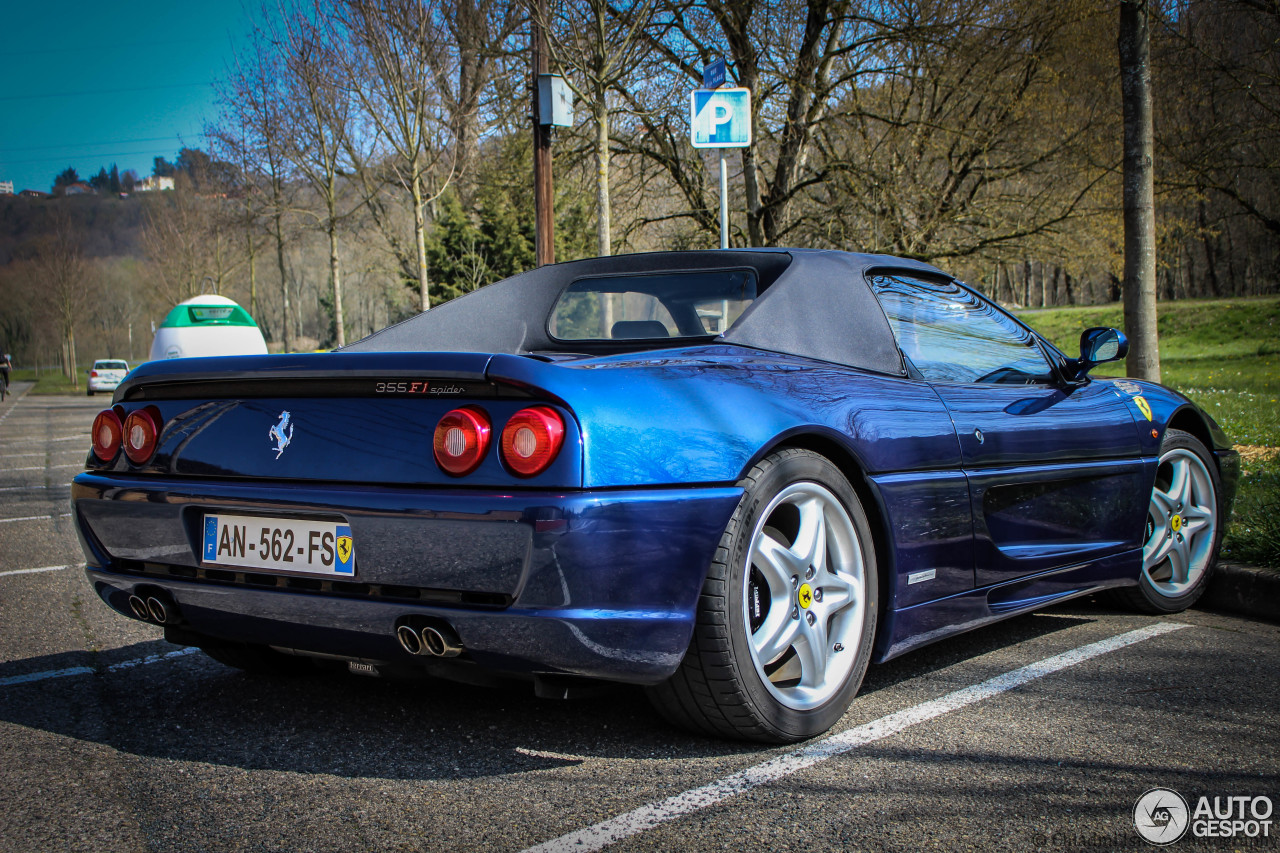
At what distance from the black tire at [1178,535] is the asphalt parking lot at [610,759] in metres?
0.40

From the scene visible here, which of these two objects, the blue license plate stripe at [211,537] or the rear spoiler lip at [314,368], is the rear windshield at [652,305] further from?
the blue license plate stripe at [211,537]

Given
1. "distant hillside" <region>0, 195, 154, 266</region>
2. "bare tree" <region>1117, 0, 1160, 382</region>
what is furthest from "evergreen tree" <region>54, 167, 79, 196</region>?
"bare tree" <region>1117, 0, 1160, 382</region>

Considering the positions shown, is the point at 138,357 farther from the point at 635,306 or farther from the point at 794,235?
the point at 635,306

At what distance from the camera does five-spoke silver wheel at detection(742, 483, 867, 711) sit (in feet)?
8.29

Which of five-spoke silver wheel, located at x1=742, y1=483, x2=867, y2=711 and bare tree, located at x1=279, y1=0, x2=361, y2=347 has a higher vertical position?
bare tree, located at x1=279, y1=0, x2=361, y2=347

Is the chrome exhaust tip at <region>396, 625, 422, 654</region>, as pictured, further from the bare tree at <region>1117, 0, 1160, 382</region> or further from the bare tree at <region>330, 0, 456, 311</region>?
the bare tree at <region>330, 0, 456, 311</region>

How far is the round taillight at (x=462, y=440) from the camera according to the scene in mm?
2184

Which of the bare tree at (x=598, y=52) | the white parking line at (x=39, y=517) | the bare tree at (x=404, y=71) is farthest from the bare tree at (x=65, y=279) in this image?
the white parking line at (x=39, y=517)

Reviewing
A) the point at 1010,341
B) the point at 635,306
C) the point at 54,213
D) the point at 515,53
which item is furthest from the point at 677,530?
the point at 54,213

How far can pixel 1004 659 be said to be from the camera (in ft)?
11.2

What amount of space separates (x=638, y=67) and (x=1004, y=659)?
547 inches

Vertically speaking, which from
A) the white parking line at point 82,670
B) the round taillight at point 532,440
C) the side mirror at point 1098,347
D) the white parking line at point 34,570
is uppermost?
the side mirror at point 1098,347

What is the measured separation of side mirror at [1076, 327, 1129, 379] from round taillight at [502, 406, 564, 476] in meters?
2.37

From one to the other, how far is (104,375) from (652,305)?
1560 inches
